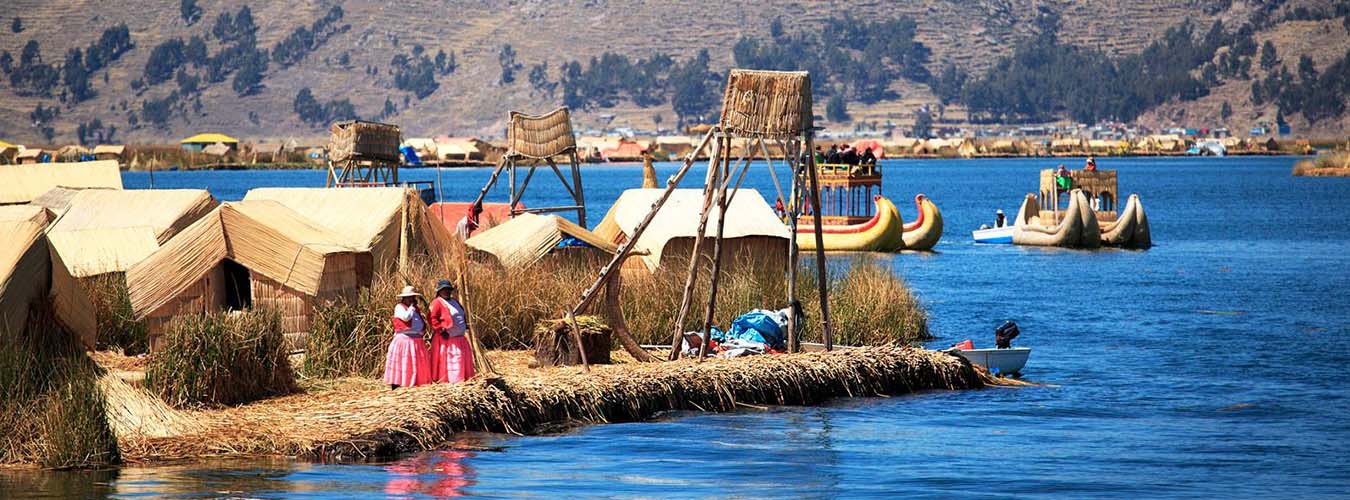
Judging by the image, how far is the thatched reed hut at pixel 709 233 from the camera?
2306cm

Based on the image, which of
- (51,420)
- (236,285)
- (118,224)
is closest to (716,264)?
(236,285)

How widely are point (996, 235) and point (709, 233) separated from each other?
28600 millimetres

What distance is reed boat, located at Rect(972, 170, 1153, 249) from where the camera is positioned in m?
46.5

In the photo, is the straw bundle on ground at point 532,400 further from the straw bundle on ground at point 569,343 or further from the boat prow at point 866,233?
the boat prow at point 866,233

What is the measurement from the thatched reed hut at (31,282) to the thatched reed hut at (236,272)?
5.93 feet

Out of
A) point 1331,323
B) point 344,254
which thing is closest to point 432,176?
point 1331,323

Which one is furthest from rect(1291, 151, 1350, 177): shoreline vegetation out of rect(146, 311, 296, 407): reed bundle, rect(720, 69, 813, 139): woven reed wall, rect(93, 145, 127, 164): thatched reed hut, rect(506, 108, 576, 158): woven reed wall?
rect(146, 311, 296, 407): reed bundle

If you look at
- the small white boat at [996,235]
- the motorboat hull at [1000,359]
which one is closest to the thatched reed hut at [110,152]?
the small white boat at [996,235]

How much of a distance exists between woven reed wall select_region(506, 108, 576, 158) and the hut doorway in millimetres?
6786

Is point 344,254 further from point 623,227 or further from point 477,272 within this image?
point 623,227

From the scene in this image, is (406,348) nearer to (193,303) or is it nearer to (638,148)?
(193,303)

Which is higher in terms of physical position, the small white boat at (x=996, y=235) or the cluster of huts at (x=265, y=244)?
the cluster of huts at (x=265, y=244)

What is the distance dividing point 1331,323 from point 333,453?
19.1m

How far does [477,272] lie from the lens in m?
18.7
